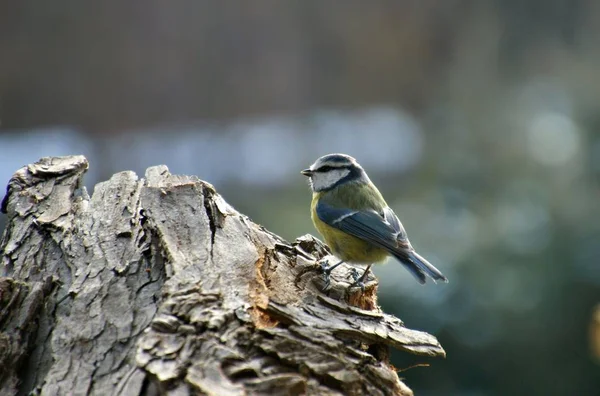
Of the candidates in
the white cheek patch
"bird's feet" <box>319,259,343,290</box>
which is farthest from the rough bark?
the white cheek patch

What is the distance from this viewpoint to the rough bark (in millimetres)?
1139

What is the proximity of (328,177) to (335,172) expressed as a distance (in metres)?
0.03

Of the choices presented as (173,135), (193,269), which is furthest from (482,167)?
(193,269)

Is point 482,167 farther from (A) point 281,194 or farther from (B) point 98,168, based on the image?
(B) point 98,168

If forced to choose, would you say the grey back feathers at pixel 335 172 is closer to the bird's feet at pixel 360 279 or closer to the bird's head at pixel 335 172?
the bird's head at pixel 335 172

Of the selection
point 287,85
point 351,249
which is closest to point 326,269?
point 351,249

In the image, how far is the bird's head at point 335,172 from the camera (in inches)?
84.1

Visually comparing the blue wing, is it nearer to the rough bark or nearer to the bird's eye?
the bird's eye

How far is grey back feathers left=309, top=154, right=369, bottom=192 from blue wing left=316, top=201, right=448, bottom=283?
102 millimetres

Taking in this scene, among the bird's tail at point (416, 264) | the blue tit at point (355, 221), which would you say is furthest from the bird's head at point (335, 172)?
the bird's tail at point (416, 264)

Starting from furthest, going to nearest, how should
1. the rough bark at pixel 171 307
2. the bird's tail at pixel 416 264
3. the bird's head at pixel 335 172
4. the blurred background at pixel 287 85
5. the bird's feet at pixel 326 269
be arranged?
the blurred background at pixel 287 85, the bird's head at pixel 335 172, the bird's tail at pixel 416 264, the bird's feet at pixel 326 269, the rough bark at pixel 171 307

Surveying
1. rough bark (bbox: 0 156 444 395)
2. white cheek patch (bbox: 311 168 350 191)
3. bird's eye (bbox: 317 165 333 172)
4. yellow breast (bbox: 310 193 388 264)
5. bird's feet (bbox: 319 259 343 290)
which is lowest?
rough bark (bbox: 0 156 444 395)

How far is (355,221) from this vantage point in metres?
1.97

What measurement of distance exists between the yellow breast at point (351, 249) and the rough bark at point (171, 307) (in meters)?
0.20
